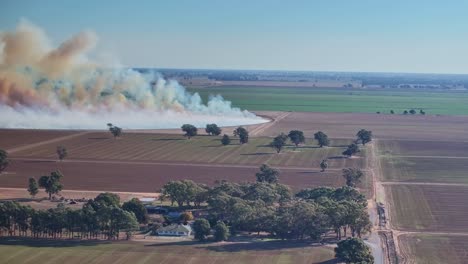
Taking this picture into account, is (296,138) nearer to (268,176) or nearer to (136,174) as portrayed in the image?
(268,176)

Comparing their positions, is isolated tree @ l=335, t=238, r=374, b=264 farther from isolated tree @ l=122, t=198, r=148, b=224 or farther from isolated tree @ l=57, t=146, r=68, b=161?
isolated tree @ l=57, t=146, r=68, b=161

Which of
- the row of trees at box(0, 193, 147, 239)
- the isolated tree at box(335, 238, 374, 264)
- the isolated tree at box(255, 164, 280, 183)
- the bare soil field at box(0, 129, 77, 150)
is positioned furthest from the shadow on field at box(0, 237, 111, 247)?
the bare soil field at box(0, 129, 77, 150)

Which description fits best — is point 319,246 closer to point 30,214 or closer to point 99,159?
point 30,214

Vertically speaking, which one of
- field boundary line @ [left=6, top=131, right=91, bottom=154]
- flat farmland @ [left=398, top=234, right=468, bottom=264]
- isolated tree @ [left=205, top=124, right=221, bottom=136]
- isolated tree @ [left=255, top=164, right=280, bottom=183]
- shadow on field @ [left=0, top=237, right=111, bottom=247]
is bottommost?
shadow on field @ [left=0, top=237, right=111, bottom=247]

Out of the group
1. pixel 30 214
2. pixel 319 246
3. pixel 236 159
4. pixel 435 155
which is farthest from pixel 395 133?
pixel 30 214

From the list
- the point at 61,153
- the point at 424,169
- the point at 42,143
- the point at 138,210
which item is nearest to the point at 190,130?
the point at 42,143

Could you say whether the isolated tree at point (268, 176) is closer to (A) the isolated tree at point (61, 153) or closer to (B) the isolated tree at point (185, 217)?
(B) the isolated tree at point (185, 217)
